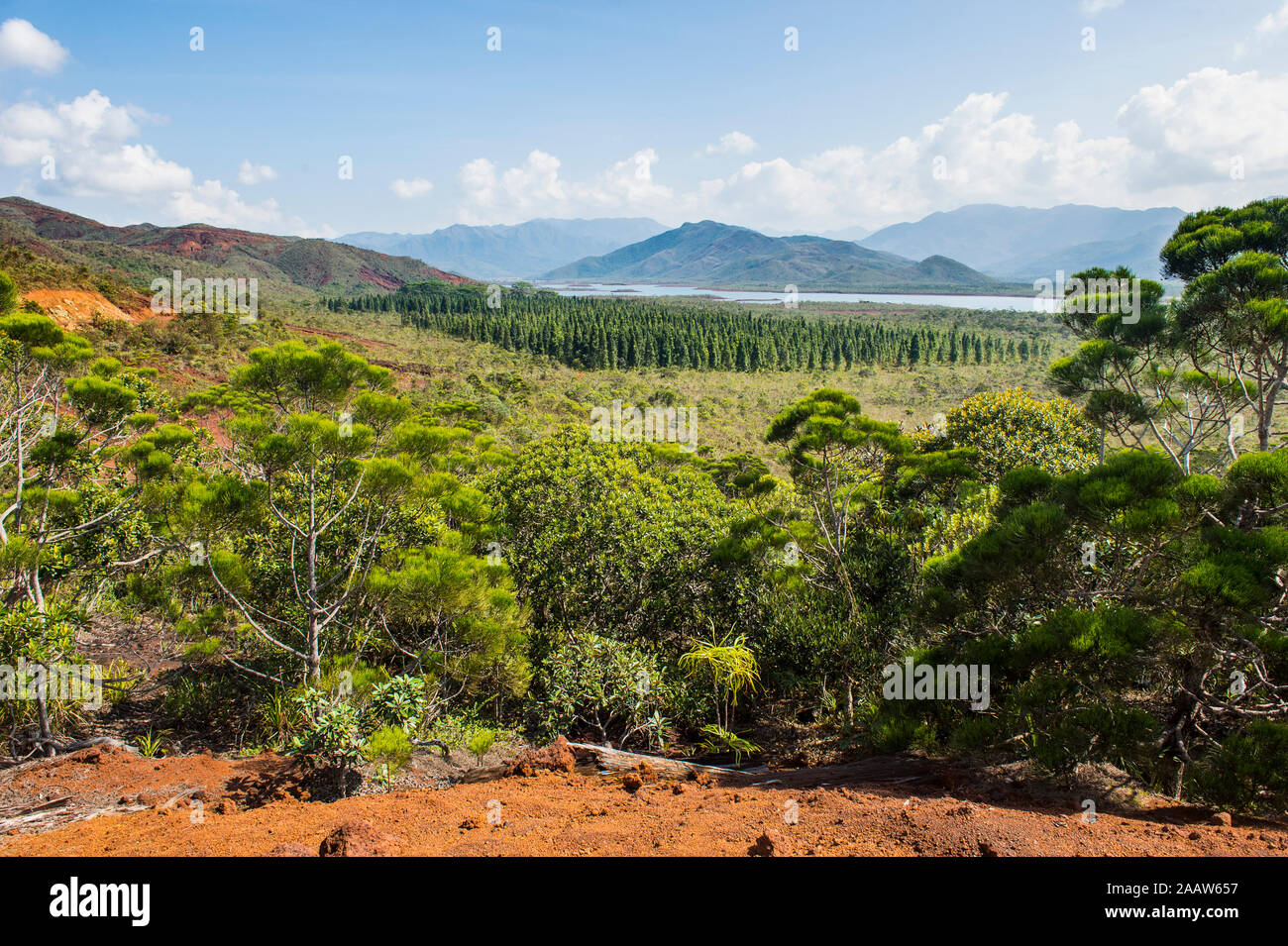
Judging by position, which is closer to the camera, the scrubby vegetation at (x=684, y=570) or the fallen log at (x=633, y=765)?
the scrubby vegetation at (x=684, y=570)

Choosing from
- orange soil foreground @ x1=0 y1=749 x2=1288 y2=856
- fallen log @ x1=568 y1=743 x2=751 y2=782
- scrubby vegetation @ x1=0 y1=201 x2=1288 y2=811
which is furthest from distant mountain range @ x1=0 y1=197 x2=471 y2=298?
fallen log @ x1=568 y1=743 x2=751 y2=782

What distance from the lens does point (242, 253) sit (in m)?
135

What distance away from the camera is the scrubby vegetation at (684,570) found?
4074 millimetres

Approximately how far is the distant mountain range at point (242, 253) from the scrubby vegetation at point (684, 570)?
351 ft

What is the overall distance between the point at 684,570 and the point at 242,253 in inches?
6339

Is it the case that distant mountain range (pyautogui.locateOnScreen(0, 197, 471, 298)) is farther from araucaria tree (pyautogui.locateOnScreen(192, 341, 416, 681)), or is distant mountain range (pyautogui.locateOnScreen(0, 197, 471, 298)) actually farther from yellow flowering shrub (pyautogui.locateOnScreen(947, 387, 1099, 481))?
yellow flowering shrub (pyautogui.locateOnScreen(947, 387, 1099, 481))

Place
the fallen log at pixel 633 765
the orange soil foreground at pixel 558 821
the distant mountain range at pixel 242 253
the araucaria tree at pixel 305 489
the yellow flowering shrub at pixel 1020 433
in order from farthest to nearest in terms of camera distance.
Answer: the distant mountain range at pixel 242 253 < the yellow flowering shrub at pixel 1020 433 < the araucaria tree at pixel 305 489 < the fallen log at pixel 633 765 < the orange soil foreground at pixel 558 821

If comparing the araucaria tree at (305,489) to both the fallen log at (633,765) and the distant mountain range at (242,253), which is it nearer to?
the fallen log at (633,765)

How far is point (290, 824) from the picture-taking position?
391cm

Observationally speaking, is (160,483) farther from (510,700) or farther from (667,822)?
(667,822)

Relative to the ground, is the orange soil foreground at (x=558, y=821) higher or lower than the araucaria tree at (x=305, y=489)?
lower

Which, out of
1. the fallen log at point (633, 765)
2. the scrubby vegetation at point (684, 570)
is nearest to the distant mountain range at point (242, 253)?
the scrubby vegetation at point (684, 570)

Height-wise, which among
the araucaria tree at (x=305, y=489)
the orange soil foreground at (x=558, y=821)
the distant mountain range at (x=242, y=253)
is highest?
the distant mountain range at (x=242, y=253)

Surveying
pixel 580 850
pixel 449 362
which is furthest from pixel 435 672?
pixel 449 362
